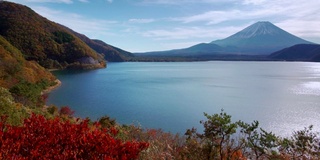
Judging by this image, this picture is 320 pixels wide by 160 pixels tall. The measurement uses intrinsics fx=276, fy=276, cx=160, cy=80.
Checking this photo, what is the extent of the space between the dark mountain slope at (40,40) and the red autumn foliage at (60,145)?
2720 inches

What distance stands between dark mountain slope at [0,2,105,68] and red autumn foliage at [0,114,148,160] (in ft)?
227

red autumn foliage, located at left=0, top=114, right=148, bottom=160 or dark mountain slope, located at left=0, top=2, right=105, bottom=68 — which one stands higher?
dark mountain slope, located at left=0, top=2, right=105, bottom=68

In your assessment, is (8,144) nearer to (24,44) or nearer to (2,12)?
(24,44)

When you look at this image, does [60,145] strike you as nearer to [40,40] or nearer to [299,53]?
[40,40]

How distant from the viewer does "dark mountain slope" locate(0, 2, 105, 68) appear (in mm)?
72688

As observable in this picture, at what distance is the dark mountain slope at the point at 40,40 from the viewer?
72688mm

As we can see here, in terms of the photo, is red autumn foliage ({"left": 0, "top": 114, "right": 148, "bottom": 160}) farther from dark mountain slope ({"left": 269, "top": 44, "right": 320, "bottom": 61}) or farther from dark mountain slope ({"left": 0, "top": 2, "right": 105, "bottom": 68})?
dark mountain slope ({"left": 269, "top": 44, "right": 320, "bottom": 61})

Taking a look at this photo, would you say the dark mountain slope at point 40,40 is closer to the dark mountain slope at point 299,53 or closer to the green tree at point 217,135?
the green tree at point 217,135

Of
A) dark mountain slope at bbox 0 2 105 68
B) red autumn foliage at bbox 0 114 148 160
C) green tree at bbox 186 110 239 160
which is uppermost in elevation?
dark mountain slope at bbox 0 2 105 68

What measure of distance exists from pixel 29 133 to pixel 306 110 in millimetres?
24431

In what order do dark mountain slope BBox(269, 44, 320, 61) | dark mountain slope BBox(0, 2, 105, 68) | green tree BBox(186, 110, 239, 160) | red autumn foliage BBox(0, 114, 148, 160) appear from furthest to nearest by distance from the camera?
dark mountain slope BBox(269, 44, 320, 61) < dark mountain slope BBox(0, 2, 105, 68) < green tree BBox(186, 110, 239, 160) < red autumn foliage BBox(0, 114, 148, 160)

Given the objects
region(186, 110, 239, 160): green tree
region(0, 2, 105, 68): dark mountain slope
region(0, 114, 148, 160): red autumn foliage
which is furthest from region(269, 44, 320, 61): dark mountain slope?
region(0, 114, 148, 160): red autumn foliage

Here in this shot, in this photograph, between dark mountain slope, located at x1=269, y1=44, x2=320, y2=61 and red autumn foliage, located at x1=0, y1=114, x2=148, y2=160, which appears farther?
dark mountain slope, located at x1=269, y1=44, x2=320, y2=61

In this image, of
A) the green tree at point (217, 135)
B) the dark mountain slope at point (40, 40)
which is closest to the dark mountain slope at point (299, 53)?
the dark mountain slope at point (40, 40)
